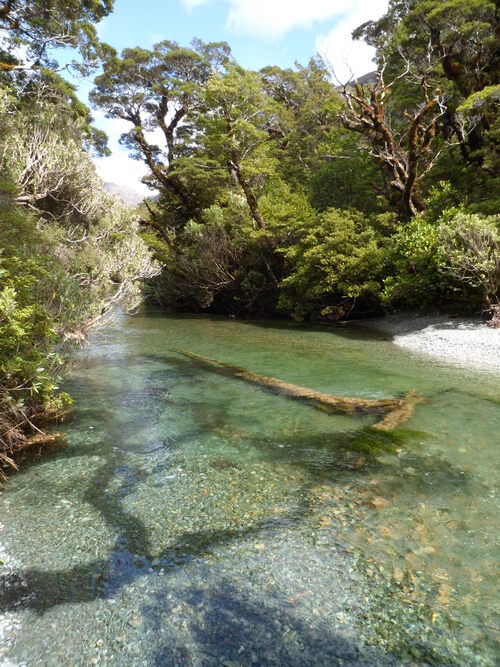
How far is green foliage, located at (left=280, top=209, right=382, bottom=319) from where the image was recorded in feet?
68.9

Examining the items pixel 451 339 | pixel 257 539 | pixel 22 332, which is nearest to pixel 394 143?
pixel 451 339

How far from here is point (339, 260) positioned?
69.4 ft

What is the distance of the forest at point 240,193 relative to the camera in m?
9.05

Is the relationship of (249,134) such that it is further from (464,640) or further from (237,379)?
(464,640)

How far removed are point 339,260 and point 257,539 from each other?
1810 centimetres

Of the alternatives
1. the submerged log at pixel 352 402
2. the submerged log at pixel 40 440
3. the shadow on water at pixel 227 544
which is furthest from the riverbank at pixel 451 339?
the submerged log at pixel 40 440

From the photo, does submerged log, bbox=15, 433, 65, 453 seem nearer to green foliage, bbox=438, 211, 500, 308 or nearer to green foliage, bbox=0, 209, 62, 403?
green foliage, bbox=0, 209, 62, 403

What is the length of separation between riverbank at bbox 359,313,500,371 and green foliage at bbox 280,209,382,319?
295 cm

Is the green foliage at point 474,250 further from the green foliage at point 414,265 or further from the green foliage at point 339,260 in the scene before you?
the green foliage at point 339,260

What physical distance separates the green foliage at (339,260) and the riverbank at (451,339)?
9.69 ft

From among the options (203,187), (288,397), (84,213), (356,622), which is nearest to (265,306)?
(203,187)

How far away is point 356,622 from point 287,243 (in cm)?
2376

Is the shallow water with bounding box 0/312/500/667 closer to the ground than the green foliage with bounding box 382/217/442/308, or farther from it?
closer to the ground

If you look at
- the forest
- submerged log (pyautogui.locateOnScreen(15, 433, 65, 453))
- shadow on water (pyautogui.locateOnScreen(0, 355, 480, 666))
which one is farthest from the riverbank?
submerged log (pyautogui.locateOnScreen(15, 433, 65, 453))
